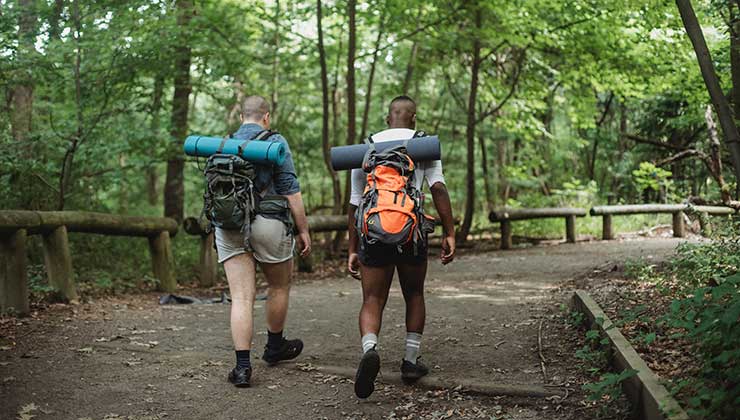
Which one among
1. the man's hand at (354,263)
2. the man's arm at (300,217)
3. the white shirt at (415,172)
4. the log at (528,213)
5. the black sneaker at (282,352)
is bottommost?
the black sneaker at (282,352)

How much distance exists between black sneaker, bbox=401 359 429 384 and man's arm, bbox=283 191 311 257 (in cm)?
104

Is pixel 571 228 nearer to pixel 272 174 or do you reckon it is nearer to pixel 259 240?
pixel 272 174

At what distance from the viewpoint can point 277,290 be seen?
17.2 feet

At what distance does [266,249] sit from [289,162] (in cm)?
65

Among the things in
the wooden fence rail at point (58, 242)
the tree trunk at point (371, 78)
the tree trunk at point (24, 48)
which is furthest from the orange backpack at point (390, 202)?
the tree trunk at point (371, 78)

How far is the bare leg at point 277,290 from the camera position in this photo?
517 centimetres

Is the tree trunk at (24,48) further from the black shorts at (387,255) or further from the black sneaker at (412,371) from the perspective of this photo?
the black sneaker at (412,371)

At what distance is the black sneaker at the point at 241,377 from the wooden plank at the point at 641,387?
236 cm

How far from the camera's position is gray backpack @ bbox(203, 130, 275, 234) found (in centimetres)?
480

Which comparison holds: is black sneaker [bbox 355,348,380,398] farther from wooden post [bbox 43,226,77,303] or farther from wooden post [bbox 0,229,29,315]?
wooden post [bbox 43,226,77,303]

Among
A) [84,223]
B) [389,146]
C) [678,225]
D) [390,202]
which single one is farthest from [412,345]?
[678,225]

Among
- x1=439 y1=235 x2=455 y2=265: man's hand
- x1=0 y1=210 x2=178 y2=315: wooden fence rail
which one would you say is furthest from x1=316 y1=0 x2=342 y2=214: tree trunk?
x1=439 y1=235 x2=455 y2=265: man's hand

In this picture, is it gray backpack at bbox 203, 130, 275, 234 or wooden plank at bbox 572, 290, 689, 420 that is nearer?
wooden plank at bbox 572, 290, 689, 420

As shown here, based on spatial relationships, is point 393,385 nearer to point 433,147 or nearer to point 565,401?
point 565,401
